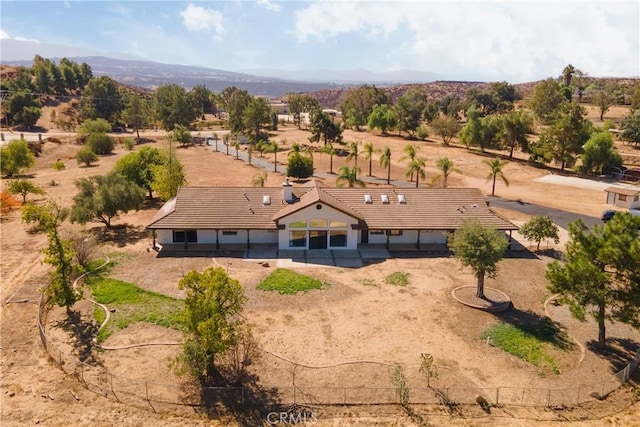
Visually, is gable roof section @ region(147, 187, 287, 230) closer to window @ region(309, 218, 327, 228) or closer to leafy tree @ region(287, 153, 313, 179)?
window @ region(309, 218, 327, 228)

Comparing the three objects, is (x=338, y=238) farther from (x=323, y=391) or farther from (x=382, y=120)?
(x=382, y=120)

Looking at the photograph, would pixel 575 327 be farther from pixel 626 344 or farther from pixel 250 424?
pixel 250 424

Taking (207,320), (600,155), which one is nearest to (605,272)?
(207,320)

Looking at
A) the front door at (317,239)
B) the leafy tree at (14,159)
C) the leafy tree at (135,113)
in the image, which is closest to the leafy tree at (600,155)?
the front door at (317,239)

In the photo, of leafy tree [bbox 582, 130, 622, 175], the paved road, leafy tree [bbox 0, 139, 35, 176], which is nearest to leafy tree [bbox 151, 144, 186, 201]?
leafy tree [bbox 0, 139, 35, 176]

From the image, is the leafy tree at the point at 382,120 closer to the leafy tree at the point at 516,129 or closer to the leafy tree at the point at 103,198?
the leafy tree at the point at 516,129

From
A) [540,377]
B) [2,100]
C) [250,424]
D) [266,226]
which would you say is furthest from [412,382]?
[2,100]

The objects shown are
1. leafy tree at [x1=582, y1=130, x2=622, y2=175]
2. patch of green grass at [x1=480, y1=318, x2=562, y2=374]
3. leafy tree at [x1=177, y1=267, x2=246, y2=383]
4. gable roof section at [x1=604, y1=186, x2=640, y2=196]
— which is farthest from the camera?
leafy tree at [x1=582, y1=130, x2=622, y2=175]
